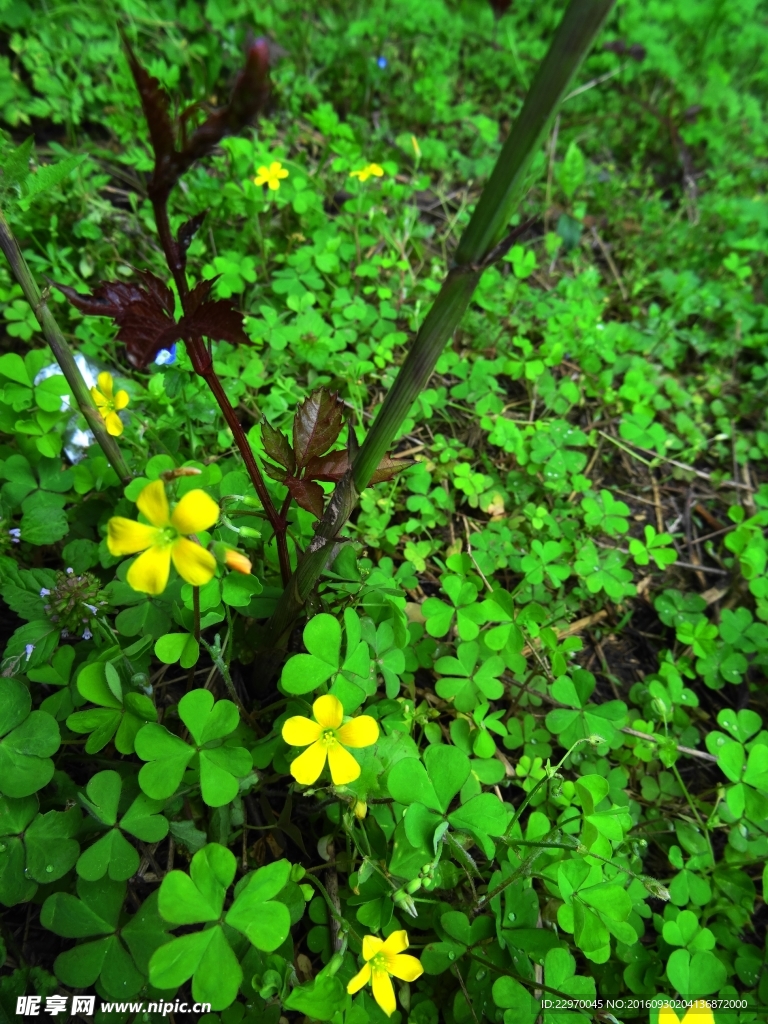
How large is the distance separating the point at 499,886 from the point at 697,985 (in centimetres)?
64

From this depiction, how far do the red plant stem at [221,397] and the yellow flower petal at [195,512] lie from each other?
0.24 metres

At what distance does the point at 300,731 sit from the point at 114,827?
47 centimetres

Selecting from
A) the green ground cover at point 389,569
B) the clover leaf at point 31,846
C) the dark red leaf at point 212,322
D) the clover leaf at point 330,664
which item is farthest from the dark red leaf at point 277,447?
the clover leaf at point 31,846

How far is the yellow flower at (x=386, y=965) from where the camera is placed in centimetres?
114

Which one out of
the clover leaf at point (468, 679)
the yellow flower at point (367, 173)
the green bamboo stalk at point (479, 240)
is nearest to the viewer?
the green bamboo stalk at point (479, 240)

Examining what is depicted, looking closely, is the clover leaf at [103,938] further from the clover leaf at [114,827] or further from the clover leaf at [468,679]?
the clover leaf at [468,679]

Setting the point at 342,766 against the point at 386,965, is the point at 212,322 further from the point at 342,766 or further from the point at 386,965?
the point at 386,965

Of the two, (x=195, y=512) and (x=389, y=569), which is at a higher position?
(x=195, y=512)

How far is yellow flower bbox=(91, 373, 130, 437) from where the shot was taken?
1482 mm

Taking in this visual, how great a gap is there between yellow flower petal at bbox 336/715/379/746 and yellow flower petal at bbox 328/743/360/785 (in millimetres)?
25

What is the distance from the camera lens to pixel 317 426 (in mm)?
1240

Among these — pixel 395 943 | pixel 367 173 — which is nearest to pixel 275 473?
pixel 395 943

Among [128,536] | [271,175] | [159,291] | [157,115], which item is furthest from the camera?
[271,175]

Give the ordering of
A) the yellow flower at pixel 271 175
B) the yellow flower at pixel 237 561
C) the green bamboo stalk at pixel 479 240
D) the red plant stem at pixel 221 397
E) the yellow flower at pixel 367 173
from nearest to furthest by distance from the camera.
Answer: the green bamboo stalk at pixel 479 240
the red plant stem at pixel 221 397
the yellow flower at pixel 237 561
the yellow flower at pixel 271 175
the yellow flower at pixel 367 173
